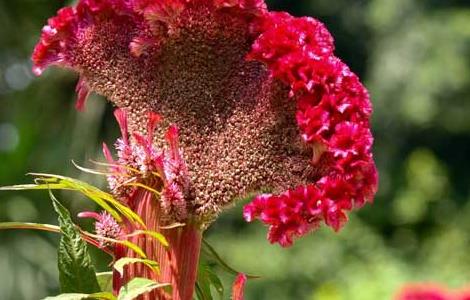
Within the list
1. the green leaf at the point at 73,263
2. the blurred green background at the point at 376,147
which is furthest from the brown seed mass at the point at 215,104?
the blurred green background at the point at 376,147

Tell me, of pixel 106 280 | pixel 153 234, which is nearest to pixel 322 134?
pixel 153 234

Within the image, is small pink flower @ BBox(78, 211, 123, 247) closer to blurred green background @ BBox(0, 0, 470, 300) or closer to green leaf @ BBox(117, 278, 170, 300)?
green leaf @ BBox(117, 278, 170, 300)

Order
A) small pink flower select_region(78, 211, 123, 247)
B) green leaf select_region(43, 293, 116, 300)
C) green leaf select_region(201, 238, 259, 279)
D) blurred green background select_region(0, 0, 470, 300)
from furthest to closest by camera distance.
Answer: blurred green background select_region(0, 0, 470, 300) < green leaf select_region(201, 238, 259, 279) < small pink flower select_region(78, 211, 123, 247) < green leaf select_region(43, 293, 116, 300)

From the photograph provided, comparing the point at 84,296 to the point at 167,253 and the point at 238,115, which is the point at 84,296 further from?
the point at 238,115

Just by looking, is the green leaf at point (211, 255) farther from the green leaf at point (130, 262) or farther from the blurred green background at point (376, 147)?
the blurred green background at point (376, 147)

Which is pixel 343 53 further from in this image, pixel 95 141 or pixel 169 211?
pixel 169 211

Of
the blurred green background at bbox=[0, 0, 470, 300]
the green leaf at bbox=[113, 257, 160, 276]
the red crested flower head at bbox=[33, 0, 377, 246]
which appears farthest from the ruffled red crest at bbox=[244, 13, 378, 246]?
the blurred green background at bbox=[0, 0, 470, 300]
